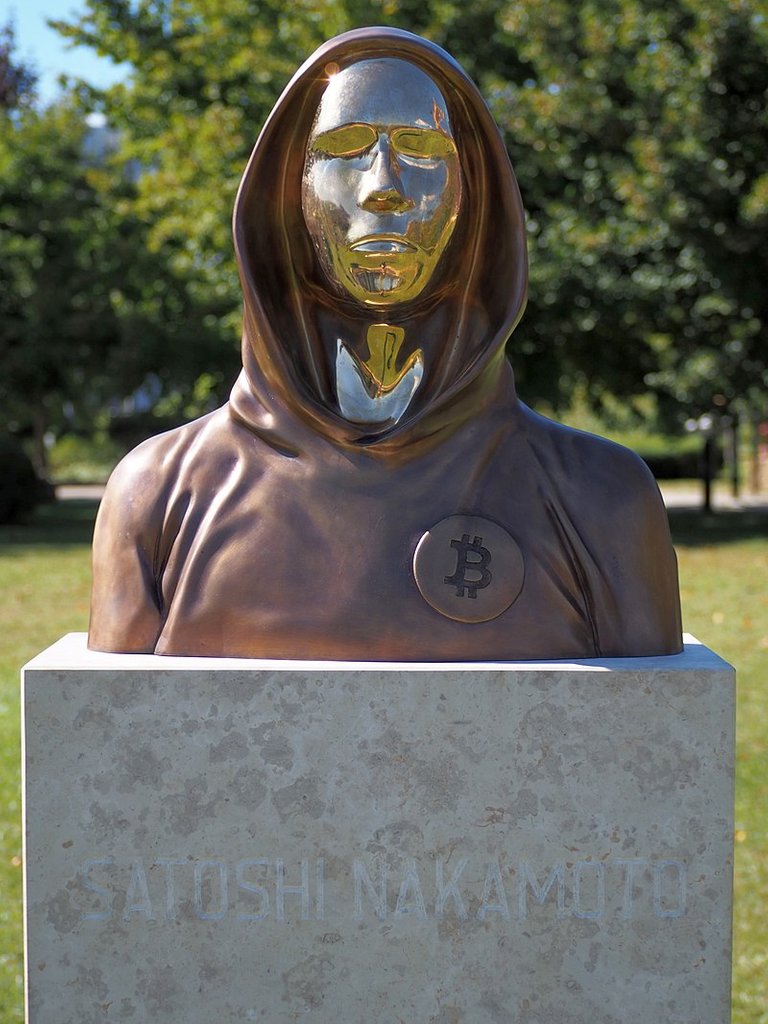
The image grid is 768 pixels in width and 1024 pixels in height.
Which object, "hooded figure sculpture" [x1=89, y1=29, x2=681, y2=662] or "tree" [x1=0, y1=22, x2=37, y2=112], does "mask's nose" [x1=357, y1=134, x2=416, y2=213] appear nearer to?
"hooded figure sculpture" [x1=89, y1=29, x2=681, y2=662]

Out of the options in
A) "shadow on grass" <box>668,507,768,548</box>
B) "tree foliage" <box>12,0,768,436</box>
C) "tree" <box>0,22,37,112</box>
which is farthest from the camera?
"tree" <box>0,22,37,112</box>

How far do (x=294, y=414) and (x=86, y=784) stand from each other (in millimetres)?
944

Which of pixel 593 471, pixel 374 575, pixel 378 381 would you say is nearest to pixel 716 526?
pixel 593 471

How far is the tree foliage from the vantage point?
525 inches

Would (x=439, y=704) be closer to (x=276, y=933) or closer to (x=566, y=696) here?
(x=566, y=696)

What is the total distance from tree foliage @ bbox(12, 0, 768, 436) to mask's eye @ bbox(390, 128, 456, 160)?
1018 centimetres

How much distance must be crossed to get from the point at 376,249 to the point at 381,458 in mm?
470

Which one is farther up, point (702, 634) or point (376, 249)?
Answer: point (376, 249)

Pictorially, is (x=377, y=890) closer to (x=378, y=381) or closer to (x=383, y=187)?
(x=378, y=381)

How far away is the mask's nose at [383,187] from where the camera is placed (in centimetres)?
284

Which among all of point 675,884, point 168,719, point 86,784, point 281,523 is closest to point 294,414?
point 281,523

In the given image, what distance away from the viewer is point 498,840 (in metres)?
2.81

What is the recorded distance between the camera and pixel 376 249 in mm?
2895

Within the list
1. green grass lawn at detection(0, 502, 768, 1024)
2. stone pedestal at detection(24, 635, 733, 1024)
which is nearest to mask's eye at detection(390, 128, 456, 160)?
stone pedestal at detection(24, 635, 733, 1024)
